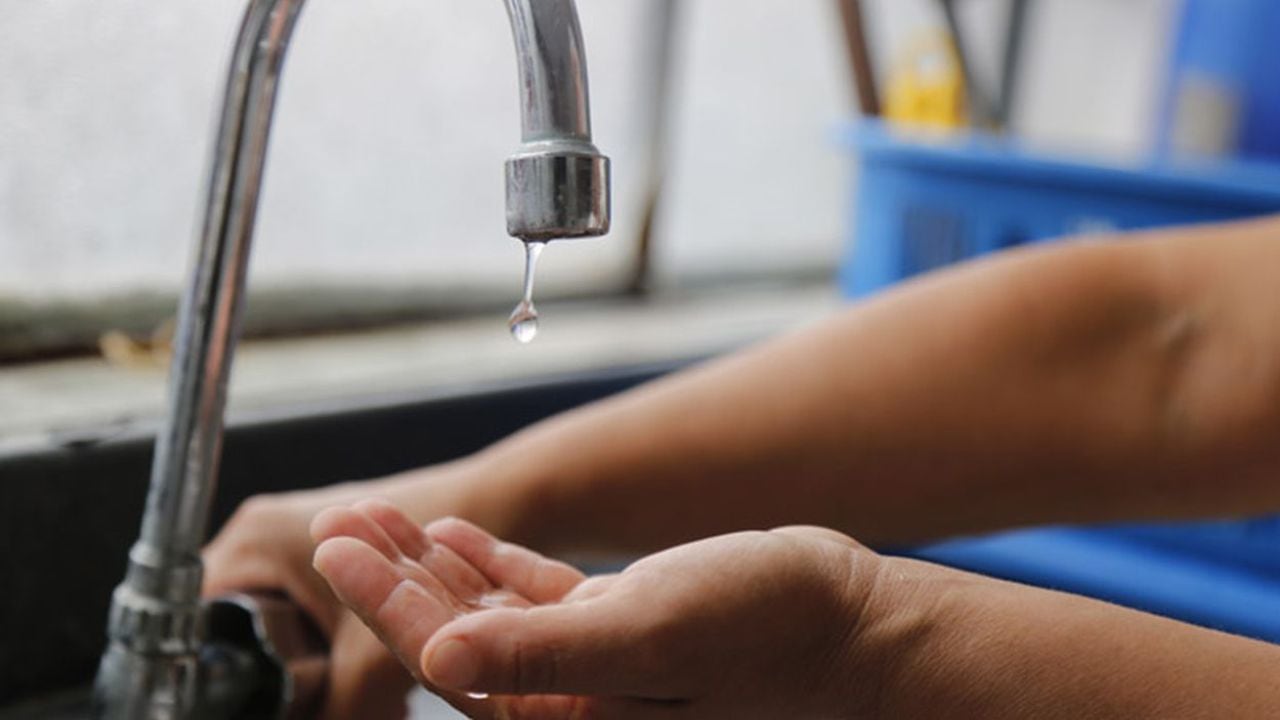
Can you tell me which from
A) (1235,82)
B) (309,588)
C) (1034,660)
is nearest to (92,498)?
(309,588)

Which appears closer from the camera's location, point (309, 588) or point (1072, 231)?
point (309, 588)

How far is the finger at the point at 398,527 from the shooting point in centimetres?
61

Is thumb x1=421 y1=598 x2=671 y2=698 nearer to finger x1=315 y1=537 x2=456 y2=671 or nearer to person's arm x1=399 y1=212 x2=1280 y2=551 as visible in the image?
finger x1=315 y1=537 x2=456 y2=671

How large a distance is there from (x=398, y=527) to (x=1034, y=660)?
0.87 ft

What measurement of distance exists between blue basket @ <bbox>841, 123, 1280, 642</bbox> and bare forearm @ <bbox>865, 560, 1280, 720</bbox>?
0.58 metres

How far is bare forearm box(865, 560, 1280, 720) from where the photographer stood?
1.79ft

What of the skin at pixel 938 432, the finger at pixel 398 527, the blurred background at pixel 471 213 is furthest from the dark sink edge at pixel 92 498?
the finger at pixel 398 527

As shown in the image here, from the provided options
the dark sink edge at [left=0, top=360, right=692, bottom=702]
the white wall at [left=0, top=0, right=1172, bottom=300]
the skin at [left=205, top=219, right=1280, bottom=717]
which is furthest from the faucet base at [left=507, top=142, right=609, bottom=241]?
the dark sink edge at [left=0, top=360, right=692, bottom=702]

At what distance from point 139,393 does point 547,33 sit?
739 millimetres

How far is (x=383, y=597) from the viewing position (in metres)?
0.53

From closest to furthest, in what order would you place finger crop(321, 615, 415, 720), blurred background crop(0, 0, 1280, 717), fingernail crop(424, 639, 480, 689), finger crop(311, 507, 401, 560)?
fingernail crop(424, 639, 480, 689) < finger crop(311, 507, 401, 560) < finger crop(321, 615, 415, 720) < blurred background crop(0, 0, 1280, 717)

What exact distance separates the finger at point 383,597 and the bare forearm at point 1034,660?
0.54 ft

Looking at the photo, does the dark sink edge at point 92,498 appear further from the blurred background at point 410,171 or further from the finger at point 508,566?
the finger at point 508,566

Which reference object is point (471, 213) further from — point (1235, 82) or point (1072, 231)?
point (1235, 82)
